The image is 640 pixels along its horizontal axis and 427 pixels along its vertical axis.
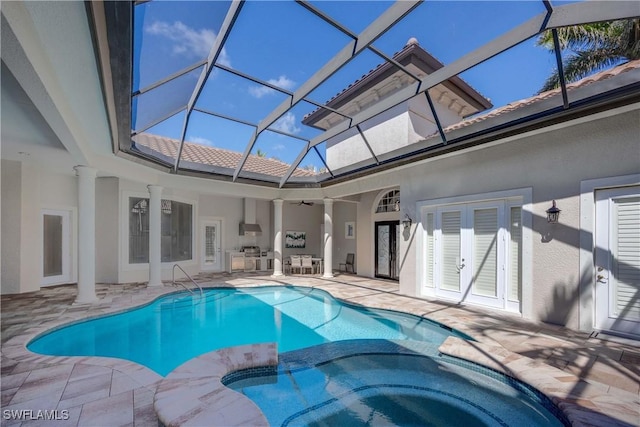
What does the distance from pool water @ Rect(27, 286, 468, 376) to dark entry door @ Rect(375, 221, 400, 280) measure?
12.7ft

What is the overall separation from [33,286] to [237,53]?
923cm

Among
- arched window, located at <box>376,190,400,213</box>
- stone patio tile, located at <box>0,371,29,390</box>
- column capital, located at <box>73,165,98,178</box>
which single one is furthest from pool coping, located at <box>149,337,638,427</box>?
arched window, located at <box>376,190,400,213</box>

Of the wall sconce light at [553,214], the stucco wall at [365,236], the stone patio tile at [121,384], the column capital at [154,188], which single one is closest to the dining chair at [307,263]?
the stucco wall at [365,236]

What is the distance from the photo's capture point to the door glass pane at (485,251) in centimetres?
705

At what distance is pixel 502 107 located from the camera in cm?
761

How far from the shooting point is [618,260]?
5.16 metres

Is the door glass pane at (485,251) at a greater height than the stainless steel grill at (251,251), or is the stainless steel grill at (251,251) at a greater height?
the door glass pane at (485,251)

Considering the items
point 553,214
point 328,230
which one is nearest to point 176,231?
point 328,230

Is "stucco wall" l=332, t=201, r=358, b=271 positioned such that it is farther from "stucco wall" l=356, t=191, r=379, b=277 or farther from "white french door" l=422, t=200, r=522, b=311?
"white french door" l=422, t=200, r=522, b=311

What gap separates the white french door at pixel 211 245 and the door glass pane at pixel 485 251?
35.2 feet

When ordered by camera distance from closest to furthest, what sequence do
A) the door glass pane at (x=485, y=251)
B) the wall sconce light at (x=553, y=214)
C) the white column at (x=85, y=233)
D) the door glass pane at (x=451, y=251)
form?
1. the wall sconce light at (x=553, y=214)
2. the door glass pane at (x=485, y=251)
3. the white column at (x=85, y=233)
4. the door glass pane at (x=451, y=251)

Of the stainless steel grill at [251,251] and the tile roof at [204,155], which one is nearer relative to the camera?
the tile roof at [204,155]

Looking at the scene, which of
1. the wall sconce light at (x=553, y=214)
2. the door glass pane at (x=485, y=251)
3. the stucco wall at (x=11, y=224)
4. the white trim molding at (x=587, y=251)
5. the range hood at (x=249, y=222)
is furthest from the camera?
the range hood at (x=249, y=222)

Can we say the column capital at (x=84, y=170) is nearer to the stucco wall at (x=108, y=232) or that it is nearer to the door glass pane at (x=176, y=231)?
the stucco wall at (x=108, y=232)
